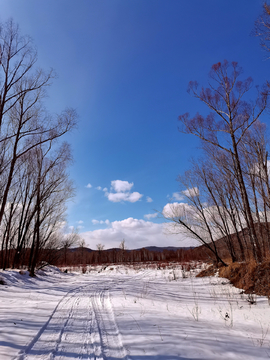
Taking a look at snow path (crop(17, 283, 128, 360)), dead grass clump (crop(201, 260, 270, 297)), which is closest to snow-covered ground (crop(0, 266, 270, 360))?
snow path (crop(17, 283, 128, 360))

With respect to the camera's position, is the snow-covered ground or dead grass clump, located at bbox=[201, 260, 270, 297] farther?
dead grass clump, located at bbox=[201, 260, 270, 297]

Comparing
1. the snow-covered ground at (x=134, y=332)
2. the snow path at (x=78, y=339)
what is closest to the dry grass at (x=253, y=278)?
the snow-covered ground at (x=134, y=332)

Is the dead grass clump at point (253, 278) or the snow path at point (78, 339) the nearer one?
the snow path at point (78, 339)

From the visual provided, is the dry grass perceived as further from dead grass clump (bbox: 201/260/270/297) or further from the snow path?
the snow path

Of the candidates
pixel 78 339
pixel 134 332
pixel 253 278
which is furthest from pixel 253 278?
pixel 78 339

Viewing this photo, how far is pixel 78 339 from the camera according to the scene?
129 inches

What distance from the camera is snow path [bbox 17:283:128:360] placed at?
275cm

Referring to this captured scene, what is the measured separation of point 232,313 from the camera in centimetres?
501

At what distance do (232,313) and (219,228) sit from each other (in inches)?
413

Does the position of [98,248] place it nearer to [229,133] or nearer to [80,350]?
[229,133]

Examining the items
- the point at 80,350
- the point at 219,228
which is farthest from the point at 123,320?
the point at 219,228

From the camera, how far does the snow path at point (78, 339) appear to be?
2752 millimetres

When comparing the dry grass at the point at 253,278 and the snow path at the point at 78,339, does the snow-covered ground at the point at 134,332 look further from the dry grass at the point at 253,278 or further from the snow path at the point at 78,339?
the dry grass at the point at 253,278

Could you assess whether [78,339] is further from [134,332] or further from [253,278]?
[253,278]
